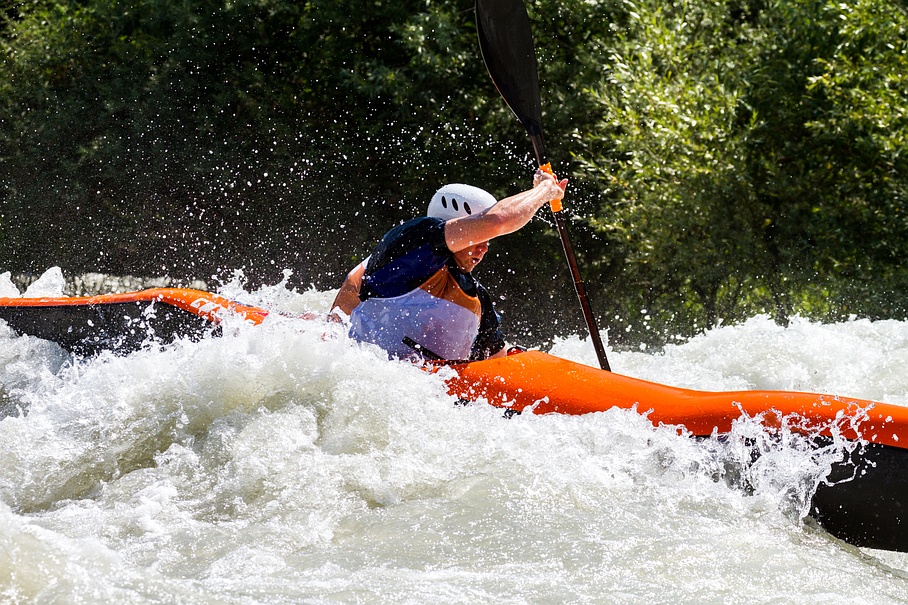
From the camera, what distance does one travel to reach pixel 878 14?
655 centimetres

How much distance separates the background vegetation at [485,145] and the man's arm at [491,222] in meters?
3.40

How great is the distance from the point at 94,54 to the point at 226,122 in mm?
1536

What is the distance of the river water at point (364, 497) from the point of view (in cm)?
224

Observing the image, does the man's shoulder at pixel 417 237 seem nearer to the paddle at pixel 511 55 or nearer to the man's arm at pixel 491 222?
the man's arm at pixel 491 222

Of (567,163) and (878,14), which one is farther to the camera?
(567,163)

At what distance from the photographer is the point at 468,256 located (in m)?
3.75

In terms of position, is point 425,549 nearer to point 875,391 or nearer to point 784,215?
point 875,391

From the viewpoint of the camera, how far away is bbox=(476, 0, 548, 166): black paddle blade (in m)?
4.66

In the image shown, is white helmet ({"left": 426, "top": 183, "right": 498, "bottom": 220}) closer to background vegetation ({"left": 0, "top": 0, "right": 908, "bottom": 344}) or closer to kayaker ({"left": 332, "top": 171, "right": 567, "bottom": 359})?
kayaker ({"left": 332, "top": 171, "right": 567, "bottom": 359})

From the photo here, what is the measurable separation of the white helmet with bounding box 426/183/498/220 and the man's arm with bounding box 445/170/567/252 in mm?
284

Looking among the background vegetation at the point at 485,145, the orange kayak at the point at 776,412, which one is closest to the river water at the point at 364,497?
the orange kayak at the point at 776,412

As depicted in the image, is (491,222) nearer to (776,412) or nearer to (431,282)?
(431,282)

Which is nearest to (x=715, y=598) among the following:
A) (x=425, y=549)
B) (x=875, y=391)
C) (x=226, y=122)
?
(x=425, y=549)

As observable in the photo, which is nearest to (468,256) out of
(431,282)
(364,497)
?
(431,282)
